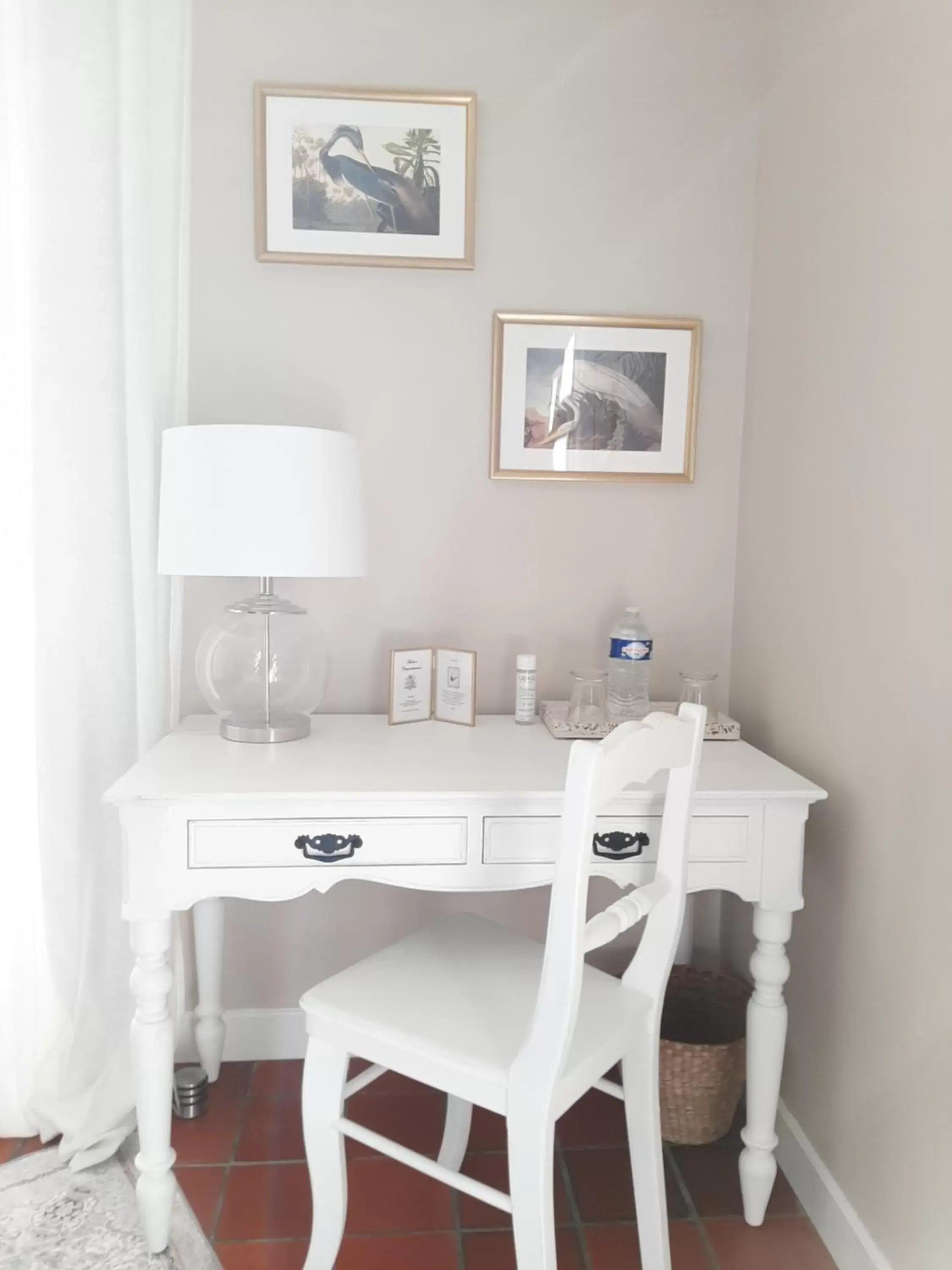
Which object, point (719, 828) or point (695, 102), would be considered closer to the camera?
point (719, 828)

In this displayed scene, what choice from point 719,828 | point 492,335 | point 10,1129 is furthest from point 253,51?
point 10,1129

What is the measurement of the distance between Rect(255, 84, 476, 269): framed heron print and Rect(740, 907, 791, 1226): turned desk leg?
4.71 feet

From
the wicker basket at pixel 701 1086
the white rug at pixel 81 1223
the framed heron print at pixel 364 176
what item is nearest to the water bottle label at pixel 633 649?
the wicker basket at pixel 701 1086

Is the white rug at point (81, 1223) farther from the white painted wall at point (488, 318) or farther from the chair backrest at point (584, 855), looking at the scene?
the chair backrest at point (584, 855)

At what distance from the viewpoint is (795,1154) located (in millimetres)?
1764

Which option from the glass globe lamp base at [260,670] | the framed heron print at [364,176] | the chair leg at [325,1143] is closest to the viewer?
the chair leg at [325,1143]

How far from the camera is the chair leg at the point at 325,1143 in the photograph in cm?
143

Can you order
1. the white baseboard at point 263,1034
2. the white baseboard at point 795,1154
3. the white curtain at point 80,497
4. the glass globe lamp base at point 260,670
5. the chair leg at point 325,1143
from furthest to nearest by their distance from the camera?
the white baseboard at point 263,1034 → the glass globe lamp base at point 260,670 → the white curtain at point 80,497 → the white baseboard at point 795,1154 → the chair leg at point 325,1143

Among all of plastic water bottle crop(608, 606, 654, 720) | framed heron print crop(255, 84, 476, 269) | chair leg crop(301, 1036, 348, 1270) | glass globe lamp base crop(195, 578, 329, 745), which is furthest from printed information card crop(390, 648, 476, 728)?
framed heron print crop(255, 84, 476, 269)

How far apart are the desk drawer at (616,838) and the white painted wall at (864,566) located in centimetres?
23

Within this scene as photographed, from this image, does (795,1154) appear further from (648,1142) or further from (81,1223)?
(81,1223)

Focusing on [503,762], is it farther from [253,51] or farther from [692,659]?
[253,51]

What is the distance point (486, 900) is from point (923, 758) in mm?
1067

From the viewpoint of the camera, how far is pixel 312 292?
78.1 inches
